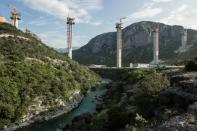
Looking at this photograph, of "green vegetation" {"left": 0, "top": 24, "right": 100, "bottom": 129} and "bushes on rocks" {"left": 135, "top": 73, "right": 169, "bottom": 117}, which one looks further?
"green vegetation" {"left": 0, "top": 24, "right": 100, "bottom": 129}

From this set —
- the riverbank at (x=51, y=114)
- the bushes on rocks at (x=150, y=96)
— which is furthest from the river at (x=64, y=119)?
the bushes on rocks at (x=150, y=96)

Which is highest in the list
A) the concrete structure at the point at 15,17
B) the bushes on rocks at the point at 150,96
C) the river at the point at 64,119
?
the concrete structure at the point at 15,17

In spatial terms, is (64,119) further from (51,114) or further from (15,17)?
(15,17)

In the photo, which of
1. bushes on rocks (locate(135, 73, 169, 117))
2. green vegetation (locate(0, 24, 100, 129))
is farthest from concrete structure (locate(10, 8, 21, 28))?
bushes on rocks (locate(135, 73, 169, 117))

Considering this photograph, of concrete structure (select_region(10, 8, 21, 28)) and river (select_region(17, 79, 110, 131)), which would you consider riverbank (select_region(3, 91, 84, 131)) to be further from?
concrete structure (select_region(10, 8, 21, 28))

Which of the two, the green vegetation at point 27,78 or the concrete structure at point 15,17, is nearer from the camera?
the green vegetation at point 27,78

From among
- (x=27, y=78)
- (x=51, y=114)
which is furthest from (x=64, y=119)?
(x=27, y=78)

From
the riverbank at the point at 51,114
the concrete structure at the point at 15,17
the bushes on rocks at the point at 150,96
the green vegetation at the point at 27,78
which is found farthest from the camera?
the concrete structure at the point at 15,17

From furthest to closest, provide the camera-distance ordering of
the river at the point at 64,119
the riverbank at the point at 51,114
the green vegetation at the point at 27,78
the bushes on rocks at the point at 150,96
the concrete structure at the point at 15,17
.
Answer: the concrete structure at the point at 15,17 < the green vegetation at the point at 27,78 < the riverbank at the point at 51,114 < the river at the point at 64,119 < the bushes on rocks at the point at 150,96

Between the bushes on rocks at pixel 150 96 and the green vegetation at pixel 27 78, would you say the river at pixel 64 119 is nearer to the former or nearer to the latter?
the green vegetation at pixel 27 78
